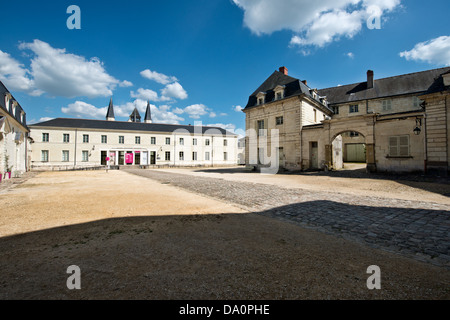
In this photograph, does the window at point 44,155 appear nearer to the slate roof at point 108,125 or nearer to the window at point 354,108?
the slate roof at point 108,125

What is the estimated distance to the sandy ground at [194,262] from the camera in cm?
196

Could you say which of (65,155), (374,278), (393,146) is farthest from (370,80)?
(65,155)

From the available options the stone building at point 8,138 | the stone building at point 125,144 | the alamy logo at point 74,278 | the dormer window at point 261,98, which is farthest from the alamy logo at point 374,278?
the stone building at point 125,144

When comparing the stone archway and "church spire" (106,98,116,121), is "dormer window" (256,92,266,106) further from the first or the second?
"church spire" (106,98,116,121)

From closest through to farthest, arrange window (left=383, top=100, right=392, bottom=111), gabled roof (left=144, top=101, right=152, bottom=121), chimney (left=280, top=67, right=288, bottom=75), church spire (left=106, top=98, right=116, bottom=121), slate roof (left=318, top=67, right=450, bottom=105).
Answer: slate roof (left=318, top=67, right=450, bottom=105)
window (left=383, top=100, right=392, bottom=111)
chimney (left=280, top=67, right=288, bottom=75)
church spire (left=106, top=98, right=116, bottom=121)
gabled roof (left=144, top=101, right=152, bottom=121)

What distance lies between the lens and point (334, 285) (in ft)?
6.76

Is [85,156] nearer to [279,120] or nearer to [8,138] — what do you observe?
[8,138]

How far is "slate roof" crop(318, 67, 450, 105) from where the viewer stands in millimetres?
23016

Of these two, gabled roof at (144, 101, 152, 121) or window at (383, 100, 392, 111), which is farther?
gabled roof at (144, 101, 152, 121)

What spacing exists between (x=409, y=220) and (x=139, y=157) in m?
36.5

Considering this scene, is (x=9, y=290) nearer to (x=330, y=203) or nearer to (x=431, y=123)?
(x=330, y=203)

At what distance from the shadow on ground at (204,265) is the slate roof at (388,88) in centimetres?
2882

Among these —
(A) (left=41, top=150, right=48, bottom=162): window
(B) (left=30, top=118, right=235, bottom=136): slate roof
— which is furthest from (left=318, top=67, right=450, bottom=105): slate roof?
(A) (left=41, top=150, right=48, bottom=162): window
